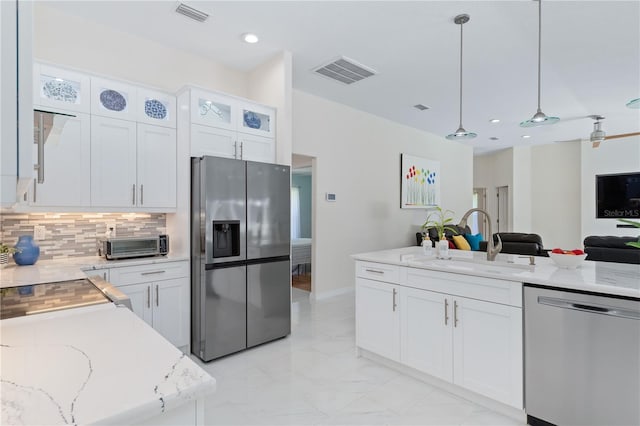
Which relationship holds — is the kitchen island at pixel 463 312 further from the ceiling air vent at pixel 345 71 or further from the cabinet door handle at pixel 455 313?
the ceiling air vent at pixel 345 71

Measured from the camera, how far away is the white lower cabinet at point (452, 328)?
206 centimetres

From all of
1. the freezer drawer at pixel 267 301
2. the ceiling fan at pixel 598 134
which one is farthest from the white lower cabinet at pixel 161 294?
the ceiling fan at pixel 598 134

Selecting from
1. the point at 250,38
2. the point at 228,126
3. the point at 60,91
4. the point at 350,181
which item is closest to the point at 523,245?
the point at 350,181

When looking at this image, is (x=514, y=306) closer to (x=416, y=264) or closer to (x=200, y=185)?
(x=416, y=264)

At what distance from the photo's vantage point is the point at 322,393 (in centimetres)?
242

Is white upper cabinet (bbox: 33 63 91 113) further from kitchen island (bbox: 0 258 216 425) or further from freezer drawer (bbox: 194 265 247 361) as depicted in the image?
kitchen island (bbox: 0 258 216 425)

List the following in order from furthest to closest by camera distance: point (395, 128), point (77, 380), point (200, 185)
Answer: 1. point (395, 128)
2. point (200, 185)
3. point (77, 380)

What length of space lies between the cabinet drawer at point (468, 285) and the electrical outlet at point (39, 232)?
3018 mm

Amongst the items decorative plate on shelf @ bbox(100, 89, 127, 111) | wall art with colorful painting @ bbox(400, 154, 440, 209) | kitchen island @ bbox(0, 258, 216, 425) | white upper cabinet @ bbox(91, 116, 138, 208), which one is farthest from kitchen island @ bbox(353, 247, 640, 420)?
wall art with colorful painting @ bbox(400, 154, 440, 209)

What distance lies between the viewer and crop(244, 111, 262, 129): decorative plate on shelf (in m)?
3.52

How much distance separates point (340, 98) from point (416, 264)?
3385 mm

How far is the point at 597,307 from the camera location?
69.2 inches

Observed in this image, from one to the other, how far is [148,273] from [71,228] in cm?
82

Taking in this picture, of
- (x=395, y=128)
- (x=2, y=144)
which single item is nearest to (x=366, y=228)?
(x=395, y=128)
